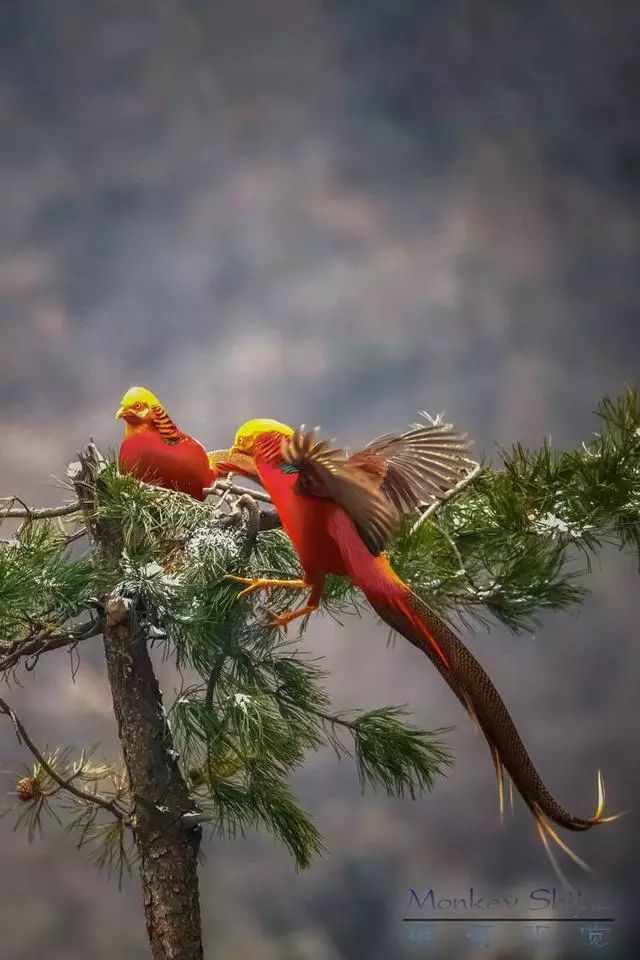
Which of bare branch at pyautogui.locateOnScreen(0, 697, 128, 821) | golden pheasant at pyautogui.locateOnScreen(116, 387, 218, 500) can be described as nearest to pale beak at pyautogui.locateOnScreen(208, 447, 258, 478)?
golden pheasant at pyautogui.locateOnScreen(116, 387, 218, 500)

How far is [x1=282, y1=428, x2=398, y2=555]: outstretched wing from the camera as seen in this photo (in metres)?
0.82

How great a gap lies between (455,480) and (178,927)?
48 cm

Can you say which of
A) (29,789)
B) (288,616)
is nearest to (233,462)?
(288,616)

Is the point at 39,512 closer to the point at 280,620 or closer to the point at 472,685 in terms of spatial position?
the point at 280,620

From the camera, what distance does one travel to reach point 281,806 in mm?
1136

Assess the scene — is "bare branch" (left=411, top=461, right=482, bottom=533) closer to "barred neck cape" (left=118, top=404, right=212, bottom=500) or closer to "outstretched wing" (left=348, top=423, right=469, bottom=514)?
"outstretched wing" (left=348, top=423, right=469, bottom=514)

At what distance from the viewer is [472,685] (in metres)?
0.86

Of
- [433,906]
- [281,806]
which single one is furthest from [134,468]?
[433,906]

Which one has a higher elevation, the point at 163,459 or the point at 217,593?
the point at 163,459

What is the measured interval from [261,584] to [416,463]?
0.17 m

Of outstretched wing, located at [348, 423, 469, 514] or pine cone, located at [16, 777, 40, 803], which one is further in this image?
pine cone, located at [16, 777, 40, 803]

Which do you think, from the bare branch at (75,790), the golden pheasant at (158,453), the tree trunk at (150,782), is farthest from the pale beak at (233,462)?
the bare branch at (75,790)

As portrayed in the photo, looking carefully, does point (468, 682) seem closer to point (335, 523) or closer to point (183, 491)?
point (335, 523)

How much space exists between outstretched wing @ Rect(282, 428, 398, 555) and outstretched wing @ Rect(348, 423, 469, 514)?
0.05 metres
